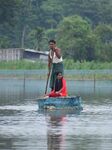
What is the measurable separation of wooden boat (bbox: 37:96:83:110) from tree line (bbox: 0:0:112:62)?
153ft

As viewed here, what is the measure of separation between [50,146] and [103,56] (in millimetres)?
60475

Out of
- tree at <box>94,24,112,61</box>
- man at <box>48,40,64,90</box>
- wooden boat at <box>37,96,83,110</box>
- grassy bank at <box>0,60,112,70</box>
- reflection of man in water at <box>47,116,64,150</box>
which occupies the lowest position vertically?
grassy bank at <box>0,60,112,70</box>

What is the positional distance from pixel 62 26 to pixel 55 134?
191 feet

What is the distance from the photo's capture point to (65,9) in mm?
101000

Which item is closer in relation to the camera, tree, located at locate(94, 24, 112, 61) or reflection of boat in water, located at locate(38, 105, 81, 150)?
reflection of boat in water, located at locate(38, 105, 81, 150)

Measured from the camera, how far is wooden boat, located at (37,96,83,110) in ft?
82.8

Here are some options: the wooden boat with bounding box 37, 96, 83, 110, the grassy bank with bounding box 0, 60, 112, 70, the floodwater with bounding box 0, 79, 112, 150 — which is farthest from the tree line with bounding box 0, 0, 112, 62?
the wooden boat with bounding box 37, 96, 83, 110

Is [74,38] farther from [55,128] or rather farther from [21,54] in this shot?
[55,128]

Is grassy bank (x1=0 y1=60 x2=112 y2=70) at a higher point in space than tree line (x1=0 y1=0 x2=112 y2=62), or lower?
lower

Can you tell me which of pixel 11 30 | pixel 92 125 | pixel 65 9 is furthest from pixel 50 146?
pixel 65 9

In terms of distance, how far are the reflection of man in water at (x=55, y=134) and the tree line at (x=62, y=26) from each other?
167 ft

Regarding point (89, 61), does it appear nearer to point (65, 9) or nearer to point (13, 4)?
point (13, 4)

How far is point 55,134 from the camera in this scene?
1720cm

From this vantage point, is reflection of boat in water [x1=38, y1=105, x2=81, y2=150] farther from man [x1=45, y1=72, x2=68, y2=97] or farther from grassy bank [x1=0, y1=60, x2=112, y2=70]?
grassy bank [x1=0, y1=60, x2=112, y2=70]
